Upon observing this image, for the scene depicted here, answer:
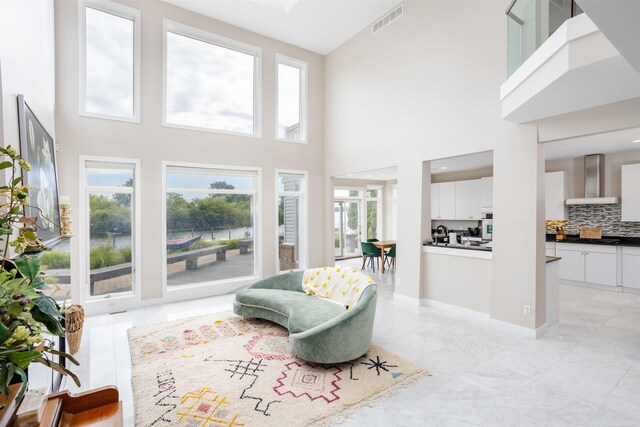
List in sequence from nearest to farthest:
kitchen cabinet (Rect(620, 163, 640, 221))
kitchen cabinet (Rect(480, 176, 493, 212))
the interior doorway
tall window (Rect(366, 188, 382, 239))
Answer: kitchen cabinet (Rect(620, 163, 640, 221))
kitchen cabinet (Rect(480, 176, 493, 212))
the interior doorway
tall window (Rect(366, 188, 382, 239))

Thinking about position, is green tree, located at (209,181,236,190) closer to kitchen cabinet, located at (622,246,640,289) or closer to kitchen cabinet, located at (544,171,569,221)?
kitchen cabinet, located at (544,171,569,221)

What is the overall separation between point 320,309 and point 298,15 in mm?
5155

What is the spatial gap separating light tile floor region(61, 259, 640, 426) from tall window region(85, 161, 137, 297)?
1.90 ft

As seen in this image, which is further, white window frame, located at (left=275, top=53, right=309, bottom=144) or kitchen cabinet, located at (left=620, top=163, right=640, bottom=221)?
white window frame, located at (left=275, top=53, right=309, bottom=144)

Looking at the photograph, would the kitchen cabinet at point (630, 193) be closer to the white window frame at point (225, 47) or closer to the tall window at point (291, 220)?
the tall window at point (291, 220)

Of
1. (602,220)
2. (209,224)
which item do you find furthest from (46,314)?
(602,220)

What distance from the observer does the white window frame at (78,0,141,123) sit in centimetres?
480

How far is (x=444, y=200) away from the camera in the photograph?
9336 millimetres

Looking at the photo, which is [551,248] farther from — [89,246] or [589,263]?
[89,246]

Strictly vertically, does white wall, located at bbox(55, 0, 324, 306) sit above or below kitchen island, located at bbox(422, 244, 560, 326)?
above

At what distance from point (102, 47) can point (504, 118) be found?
593cm

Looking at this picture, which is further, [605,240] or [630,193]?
[605,240]

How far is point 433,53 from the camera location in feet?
16.3

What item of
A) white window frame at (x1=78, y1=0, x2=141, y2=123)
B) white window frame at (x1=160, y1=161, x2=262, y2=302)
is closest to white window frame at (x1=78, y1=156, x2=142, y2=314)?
white window frame at (x1=160, y1=161, x2=262, y2=302)
